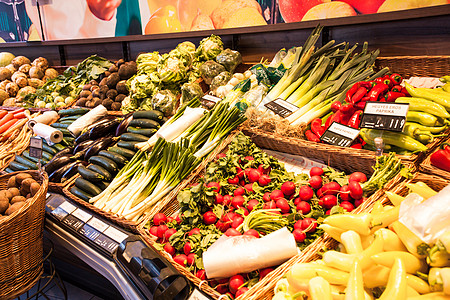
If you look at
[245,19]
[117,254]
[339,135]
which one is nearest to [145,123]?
[117,254]

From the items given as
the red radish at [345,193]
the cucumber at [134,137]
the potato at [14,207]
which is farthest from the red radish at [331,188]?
the potato at [14,207]

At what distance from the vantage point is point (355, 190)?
1.55m

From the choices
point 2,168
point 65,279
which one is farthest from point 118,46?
point 65,279

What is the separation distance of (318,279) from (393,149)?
4.36ft

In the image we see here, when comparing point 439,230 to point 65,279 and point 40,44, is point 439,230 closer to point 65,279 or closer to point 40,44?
point 65,279

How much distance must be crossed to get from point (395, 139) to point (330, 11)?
6.02 ft

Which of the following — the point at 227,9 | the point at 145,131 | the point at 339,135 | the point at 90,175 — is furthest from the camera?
the point at 227,9

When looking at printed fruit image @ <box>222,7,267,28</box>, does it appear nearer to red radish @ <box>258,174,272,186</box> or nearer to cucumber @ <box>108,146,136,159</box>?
cucumber @ <box>108,146,136,159</box>

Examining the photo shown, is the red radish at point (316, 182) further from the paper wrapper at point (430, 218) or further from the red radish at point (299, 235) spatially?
the paper wrapper at point (430, 218)

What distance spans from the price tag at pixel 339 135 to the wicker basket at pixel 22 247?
1.86 meters

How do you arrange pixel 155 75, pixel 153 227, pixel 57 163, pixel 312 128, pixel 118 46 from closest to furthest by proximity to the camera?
pixel 153 227
pixel 312 128
pixel 57 163
pixel 155 75
pixel 118 46

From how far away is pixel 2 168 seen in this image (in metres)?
3.12

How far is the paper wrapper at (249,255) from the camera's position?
4.42 ft

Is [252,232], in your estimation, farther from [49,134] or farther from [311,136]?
[49,134]
